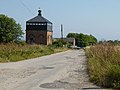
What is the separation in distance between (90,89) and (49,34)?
7269 cm

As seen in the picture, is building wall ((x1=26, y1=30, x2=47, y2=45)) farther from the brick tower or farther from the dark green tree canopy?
the dark green tree canopy

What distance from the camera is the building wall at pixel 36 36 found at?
82.1 metres

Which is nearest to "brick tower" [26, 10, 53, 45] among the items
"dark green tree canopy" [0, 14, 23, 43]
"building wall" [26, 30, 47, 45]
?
"building wall" [26, 30, 47, 45]

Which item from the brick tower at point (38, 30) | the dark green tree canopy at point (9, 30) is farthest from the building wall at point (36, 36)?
the dark green tree canopy at point (9, 30)

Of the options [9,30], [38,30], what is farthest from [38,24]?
[9,30]

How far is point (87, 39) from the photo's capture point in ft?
456

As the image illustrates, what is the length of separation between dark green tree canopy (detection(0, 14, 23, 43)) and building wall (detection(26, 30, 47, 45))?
2500 millimetres

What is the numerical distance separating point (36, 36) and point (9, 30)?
753cm

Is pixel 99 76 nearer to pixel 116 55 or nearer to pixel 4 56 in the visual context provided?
pixel 116 55

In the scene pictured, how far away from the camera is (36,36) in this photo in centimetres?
8256

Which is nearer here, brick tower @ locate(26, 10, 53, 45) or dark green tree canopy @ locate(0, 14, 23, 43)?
dark green tree canopy @ locate(0, 14, 23, 43)

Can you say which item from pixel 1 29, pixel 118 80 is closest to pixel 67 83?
pixel 118 80

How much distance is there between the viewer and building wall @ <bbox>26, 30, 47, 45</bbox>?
82.1 m

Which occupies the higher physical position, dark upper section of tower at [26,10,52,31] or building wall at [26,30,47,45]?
dark upper section of tower at [26,10,52,31]
